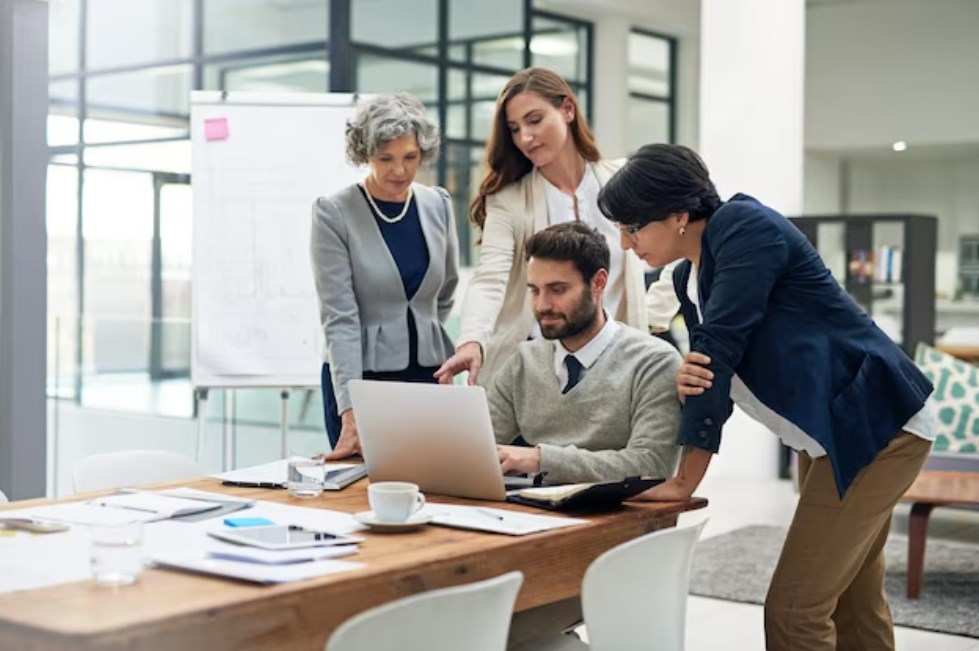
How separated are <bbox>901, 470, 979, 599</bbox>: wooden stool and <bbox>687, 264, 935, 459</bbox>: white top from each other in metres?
2.52

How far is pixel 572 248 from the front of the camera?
297 cm

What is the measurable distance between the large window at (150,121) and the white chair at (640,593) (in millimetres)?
3865

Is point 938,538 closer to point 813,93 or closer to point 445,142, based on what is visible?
point 445,142

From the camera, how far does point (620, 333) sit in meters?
3.01

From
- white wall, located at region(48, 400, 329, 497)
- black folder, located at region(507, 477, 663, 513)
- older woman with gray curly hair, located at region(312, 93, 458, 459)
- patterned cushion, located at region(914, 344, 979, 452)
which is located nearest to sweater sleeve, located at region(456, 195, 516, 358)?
older woman with gray curly hair, located at region(312, 93, 458, 459)

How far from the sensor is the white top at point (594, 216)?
3598 millimetres

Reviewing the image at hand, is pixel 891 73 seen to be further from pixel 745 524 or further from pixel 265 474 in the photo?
pixel 265 474

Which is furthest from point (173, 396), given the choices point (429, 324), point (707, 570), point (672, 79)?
point (672, 79)

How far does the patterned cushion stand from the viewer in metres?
6.55

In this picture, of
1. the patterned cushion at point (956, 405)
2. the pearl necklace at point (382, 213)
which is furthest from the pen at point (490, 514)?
the patterned cushion at point (956, 405)

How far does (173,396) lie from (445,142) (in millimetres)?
4868

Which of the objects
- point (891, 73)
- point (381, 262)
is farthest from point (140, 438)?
point (891, 73)

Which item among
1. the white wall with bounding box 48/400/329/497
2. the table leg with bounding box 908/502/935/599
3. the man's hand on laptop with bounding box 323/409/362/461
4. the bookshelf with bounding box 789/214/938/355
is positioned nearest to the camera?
the man's hand on laptop with bounding box 323/409/362/461

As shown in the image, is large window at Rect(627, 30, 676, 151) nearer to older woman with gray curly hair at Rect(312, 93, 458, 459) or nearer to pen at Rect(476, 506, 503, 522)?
older woman with gray curly hair at Rect(312, 93, 458, 459)
